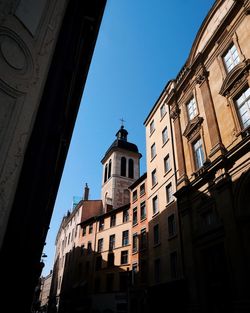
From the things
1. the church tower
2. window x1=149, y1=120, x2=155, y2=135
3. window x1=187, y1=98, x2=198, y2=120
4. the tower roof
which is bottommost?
window x1=187, y1=98, x2=198, y2=120

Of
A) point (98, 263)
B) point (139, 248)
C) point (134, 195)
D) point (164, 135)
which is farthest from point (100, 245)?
point (164, 135)

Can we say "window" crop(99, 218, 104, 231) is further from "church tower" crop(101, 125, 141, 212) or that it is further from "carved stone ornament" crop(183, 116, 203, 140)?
"carved stone ornament" crop(183, 116, 203, 140)

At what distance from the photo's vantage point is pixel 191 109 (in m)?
20.8

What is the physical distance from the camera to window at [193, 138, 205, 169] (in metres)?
18.0

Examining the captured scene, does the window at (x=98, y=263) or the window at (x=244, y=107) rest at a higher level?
the window at (x=244, y=107)

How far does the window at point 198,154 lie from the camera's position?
1802 centimetres

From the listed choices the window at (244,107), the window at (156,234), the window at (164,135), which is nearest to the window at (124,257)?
the window at (156,234)

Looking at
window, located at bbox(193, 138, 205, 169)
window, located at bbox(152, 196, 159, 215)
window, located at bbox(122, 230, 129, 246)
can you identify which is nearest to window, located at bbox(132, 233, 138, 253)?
window, located at bbox(122, 230, 129, 246)

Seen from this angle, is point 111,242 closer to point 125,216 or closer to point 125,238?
point 125,238

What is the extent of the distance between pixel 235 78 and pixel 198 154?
5.54 m

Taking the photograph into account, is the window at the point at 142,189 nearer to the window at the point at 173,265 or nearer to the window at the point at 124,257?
the window at the point at 124,257

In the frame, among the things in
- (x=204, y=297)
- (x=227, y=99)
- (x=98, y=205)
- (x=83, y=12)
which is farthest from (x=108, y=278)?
(x=83, y=12)

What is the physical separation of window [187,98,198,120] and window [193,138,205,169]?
2.38 m

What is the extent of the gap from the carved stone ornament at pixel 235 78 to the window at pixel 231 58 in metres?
1.02
